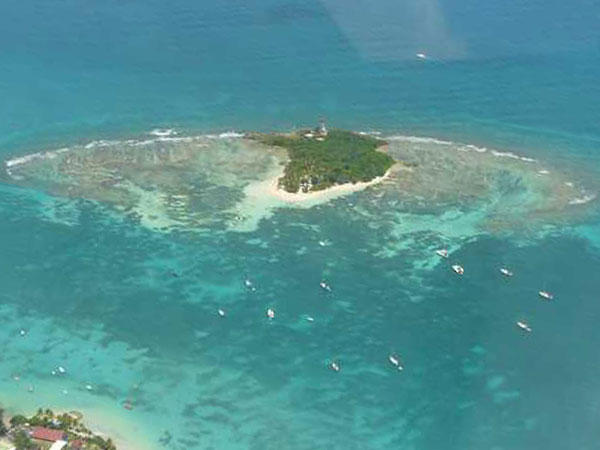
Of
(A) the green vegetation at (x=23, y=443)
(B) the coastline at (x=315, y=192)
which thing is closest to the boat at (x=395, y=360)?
(B) the coastline at (x=315, y=192)

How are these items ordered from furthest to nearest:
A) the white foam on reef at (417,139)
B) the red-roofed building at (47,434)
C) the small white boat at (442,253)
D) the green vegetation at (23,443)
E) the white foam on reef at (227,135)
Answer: the white foam on reef at (417,139) < the white foam on reef at (227,135) < the small white boat at (442,253) < the red-roofed building at (47,434) < the green vegetation at (23,443)

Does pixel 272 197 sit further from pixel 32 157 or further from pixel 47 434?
pixel 47 434

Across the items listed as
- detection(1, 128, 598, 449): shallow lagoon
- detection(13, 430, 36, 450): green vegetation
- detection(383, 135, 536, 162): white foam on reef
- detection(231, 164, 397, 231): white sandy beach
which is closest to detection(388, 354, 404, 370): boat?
detection(1, 128, 598, 449): shallow lagoon

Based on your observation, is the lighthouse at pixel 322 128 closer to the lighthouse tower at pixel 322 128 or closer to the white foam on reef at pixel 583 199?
the lighthouse tower at pixel 322 128

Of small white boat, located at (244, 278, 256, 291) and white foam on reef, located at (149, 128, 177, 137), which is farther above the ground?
white foam on reef, located at (149, 128, 177, 137)

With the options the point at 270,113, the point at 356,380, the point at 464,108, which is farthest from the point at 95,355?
the point at 464,108

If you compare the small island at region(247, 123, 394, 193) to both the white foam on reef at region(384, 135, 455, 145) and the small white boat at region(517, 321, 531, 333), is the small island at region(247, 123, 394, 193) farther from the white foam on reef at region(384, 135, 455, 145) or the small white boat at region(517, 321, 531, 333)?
the small white boat at region(517, 321, 531, 333)

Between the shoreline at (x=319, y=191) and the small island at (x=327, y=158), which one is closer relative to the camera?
the shoreline at (x=319, y=191)
